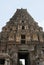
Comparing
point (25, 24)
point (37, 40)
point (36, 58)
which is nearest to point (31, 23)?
point (25, 24)

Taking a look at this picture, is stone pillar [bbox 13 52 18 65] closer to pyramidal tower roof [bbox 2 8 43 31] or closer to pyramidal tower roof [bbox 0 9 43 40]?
pyramidal tower roof [bbox 0 9 43 40]

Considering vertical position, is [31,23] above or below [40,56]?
above

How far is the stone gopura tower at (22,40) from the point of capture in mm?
40156

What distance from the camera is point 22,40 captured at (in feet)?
137

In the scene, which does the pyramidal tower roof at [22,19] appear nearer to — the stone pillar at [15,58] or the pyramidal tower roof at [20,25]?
the pyramidal tower roof at [20,25]

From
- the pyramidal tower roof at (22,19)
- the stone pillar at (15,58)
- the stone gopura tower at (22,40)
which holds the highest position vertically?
the pyramidal tower roof at (22,19)

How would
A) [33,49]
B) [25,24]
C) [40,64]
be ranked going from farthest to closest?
1. [25,24]
2. [33,49]
3. [40,64]

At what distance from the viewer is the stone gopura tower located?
40.2 meters

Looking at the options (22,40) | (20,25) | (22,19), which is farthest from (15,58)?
(22,19)

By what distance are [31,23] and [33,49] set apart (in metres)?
5.84

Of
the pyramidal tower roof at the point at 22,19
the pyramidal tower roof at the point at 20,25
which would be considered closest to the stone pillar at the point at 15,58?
the pyramidal tower roof at the point at 20,25

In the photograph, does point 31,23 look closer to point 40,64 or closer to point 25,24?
point 25,24

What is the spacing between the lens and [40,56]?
3881cm

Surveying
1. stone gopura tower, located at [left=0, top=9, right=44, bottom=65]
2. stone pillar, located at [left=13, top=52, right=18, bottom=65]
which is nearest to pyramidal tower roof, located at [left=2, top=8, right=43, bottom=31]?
stone gopura tower, located at [left=0, top=9, right=44, bottom=65]
